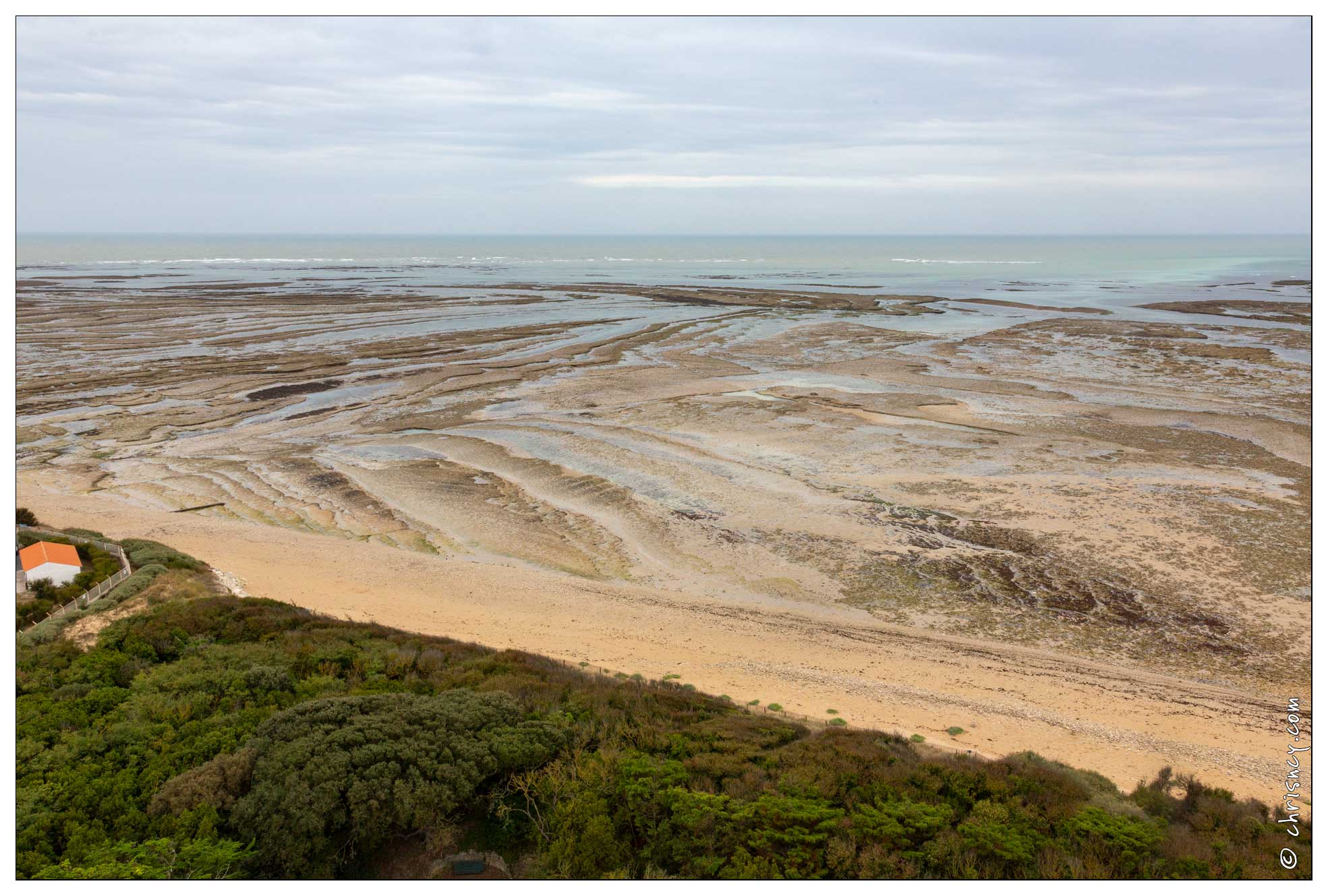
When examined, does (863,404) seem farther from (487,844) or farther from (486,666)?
(487,844)

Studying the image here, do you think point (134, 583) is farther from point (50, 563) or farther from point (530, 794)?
point (530, 794)

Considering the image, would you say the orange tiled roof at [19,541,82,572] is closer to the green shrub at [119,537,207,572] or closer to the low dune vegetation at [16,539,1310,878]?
the green shrub at [119,537,207,572]

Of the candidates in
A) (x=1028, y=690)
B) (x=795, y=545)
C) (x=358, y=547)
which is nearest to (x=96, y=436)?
(x=358, y=547)

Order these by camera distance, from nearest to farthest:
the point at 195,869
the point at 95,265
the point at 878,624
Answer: the point at 195,869 < the point at 878,624 < the point at 95,265

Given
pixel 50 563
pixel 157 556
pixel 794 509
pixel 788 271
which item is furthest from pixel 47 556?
pixel 788 271

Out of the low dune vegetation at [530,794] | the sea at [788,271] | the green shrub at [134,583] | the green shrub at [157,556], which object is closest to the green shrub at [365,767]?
the low dune vegetation at [530,794]

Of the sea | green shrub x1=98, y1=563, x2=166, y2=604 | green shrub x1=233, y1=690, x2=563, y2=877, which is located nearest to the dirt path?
green shrub x1=98, y1=563, x2=166, y2=604

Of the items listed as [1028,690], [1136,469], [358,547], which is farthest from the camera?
[1136,469]

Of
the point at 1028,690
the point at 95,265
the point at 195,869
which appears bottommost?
the point at 1028,690
